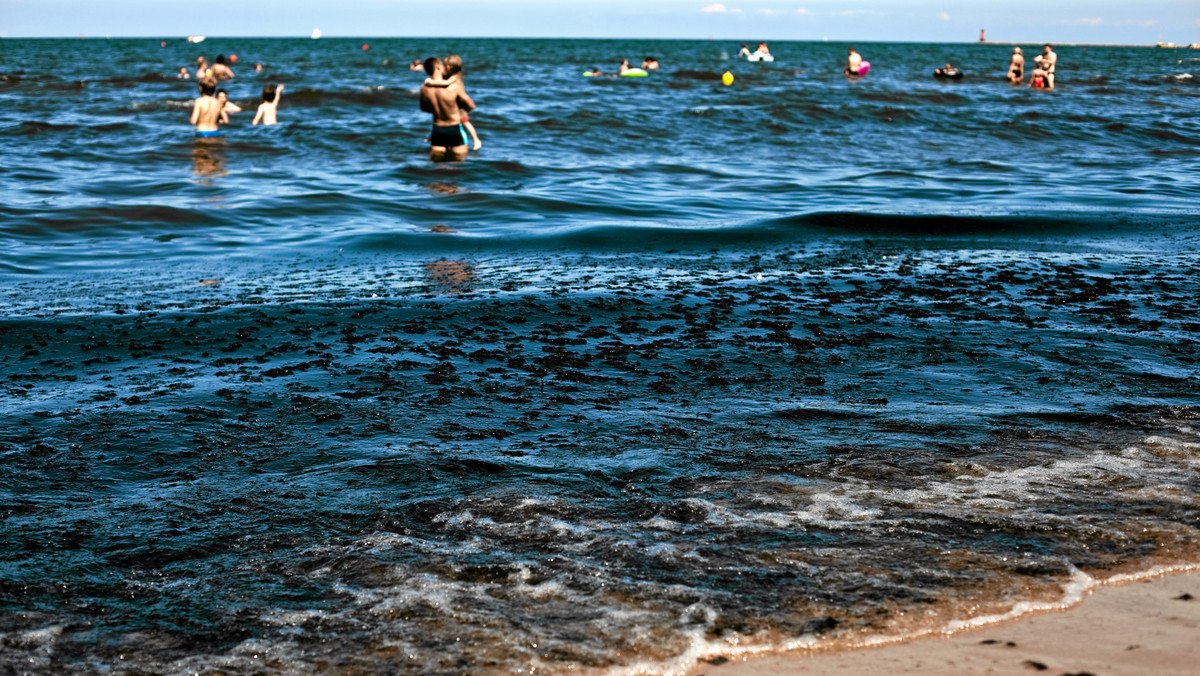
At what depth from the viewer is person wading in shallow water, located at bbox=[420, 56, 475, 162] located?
13.3 metres

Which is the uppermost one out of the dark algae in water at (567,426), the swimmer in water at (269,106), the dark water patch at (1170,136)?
the swimmer in water at (269,106)

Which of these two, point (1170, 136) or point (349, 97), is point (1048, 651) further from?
point (349, 97)

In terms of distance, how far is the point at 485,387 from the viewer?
494 centimetres

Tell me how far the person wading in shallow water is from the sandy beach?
1111 cm

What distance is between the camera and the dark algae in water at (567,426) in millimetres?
2875

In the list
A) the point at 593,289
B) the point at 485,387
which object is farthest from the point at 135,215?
the point at 485,387

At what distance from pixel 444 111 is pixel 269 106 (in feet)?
21.3

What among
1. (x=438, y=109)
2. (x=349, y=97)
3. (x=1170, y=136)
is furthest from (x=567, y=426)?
(x=349, y=97)

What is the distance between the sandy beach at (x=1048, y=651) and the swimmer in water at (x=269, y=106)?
57.8 ft

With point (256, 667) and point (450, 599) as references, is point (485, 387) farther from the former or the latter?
point (256, 667)

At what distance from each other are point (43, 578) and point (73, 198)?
378 inches

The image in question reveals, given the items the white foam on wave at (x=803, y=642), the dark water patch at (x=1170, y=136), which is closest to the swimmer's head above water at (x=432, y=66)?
the white foam on wave at (x=803, y=642)

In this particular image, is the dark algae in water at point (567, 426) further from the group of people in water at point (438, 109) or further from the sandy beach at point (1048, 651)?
the group of people in water at point (438, 109)

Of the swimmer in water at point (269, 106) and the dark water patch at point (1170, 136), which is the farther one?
the dark water patch at point (1170, 136)
